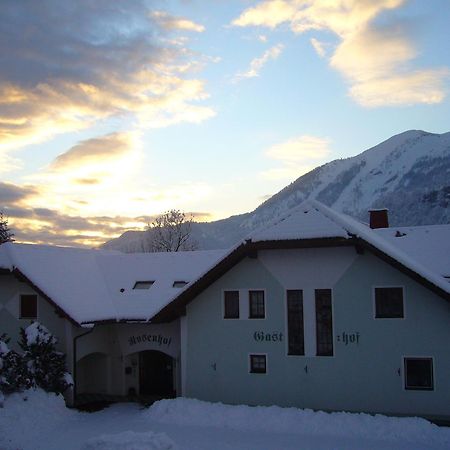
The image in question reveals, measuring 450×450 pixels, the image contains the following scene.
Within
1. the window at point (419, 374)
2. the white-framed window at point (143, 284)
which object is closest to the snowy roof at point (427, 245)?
the window at point (419, 374)

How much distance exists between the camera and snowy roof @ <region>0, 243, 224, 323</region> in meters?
24.4

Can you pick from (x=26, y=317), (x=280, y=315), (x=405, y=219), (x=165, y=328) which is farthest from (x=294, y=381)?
(x=405, y=219)

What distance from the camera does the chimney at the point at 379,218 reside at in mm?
32688

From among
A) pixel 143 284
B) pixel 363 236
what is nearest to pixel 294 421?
pixel 363 236

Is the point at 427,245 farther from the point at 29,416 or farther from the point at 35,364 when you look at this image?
the point at 29,416

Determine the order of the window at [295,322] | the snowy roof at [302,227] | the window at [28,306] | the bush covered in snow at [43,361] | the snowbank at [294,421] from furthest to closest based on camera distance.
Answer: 1. the window at [28,306]
2. the bush covered in snow at [43,361]
3. the window at [295,322]
4. the snowy roof at [302,227]
5. the snowbank at [294,421]

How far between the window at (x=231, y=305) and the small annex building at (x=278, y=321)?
39mm

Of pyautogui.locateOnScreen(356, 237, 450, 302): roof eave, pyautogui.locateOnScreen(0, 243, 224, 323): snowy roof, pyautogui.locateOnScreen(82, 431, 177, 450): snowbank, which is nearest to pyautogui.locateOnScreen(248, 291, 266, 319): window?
pyautogui.locateOnScreen(0, 243, 224, 323): snowy roof

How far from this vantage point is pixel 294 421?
19.8m

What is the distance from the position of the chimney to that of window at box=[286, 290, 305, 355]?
12944 mm

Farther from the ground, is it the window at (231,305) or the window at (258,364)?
the window at (231,305)

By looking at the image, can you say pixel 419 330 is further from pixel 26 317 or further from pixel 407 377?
pixel 26 317

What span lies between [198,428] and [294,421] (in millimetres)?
3320

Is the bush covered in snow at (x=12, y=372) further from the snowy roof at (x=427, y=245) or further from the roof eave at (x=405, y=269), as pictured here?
the snowy roof at (x=427, y=245)
